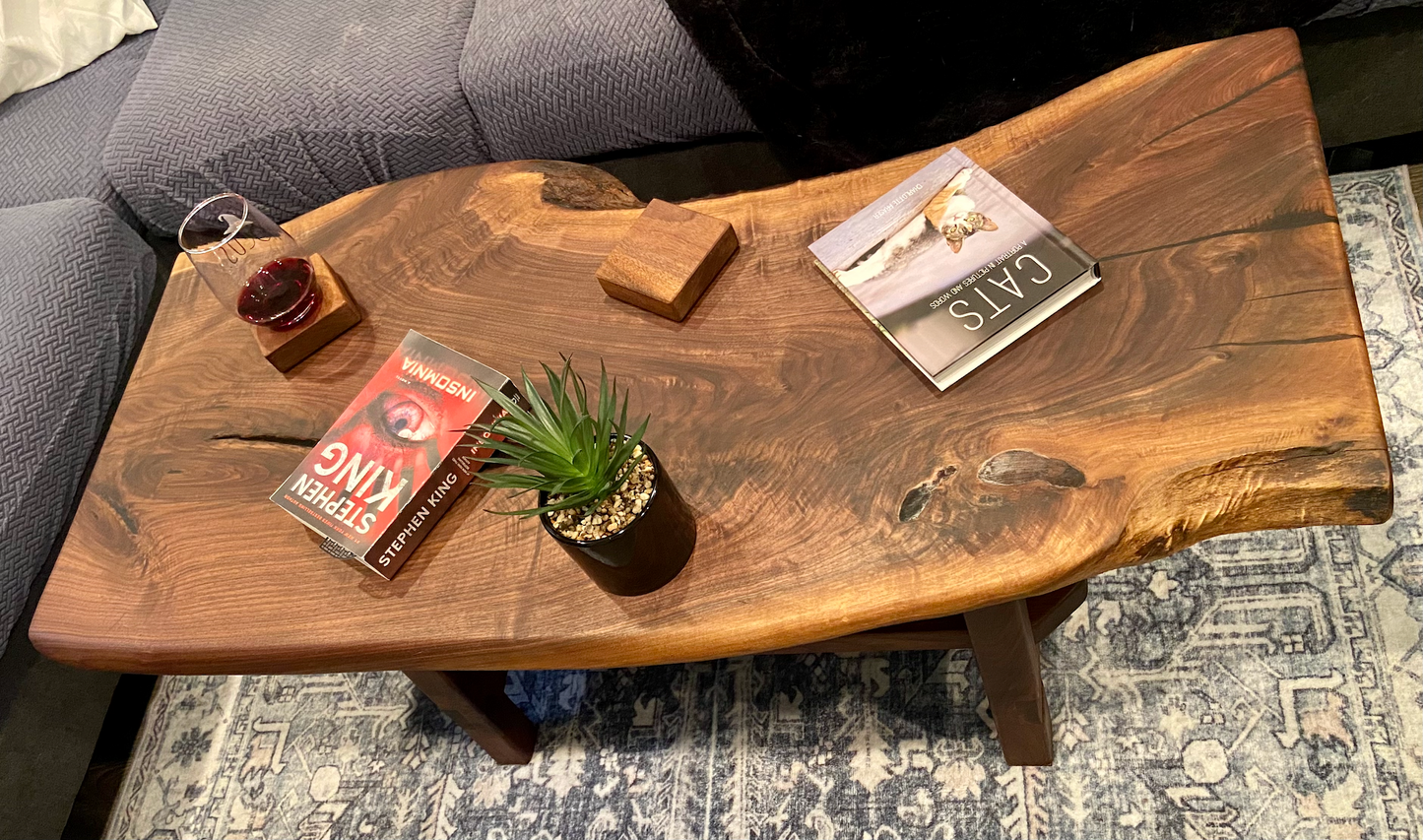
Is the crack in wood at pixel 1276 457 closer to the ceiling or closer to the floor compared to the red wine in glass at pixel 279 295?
closer to the floor

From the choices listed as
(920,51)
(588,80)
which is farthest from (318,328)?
(920,51)

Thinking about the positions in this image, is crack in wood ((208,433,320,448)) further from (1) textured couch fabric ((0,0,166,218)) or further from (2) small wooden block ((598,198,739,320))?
(1) textured couch fabric ((0,0,166,218))

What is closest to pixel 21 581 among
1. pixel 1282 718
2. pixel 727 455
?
pixel 727 455

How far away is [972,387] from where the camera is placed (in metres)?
0.85

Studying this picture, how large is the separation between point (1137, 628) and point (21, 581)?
60.2 inches

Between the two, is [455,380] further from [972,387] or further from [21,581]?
[21,581]

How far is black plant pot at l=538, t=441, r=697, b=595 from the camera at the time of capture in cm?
76

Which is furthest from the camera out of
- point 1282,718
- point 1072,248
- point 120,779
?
point 120,779

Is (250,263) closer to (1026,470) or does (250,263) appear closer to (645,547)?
(645,547)

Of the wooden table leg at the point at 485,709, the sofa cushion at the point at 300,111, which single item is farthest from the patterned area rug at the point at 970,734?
the sofa cushion at the point at 300,111

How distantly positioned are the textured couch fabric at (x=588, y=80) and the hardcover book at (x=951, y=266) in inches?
22.1

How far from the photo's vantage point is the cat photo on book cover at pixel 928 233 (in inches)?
36.6

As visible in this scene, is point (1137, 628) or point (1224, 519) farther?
point (1137, 628)

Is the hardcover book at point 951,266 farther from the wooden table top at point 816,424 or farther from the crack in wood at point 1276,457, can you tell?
the crack in wood at point 1276,457
